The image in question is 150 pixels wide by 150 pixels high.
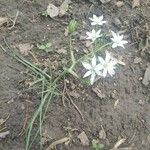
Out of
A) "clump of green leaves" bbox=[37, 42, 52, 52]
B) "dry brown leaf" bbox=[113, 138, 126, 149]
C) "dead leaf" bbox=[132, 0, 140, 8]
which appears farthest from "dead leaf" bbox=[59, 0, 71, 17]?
"dry brown leaf" bbox=[113, 138, 126, 149]

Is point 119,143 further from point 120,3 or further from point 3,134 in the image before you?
point 120,3

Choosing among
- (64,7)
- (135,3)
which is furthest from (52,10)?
(135,3)

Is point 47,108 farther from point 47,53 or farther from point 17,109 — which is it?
point 47,53

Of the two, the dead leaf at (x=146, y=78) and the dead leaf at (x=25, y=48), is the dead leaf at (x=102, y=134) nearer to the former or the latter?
the dead leaf at (x=146, y=78)

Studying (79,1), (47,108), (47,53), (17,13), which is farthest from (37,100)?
(79,1)

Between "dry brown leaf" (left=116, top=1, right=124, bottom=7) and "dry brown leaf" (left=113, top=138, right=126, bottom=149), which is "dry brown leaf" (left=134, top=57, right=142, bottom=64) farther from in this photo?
"dry brown leaf" (left=113, top=138, right=126, bottom=149)

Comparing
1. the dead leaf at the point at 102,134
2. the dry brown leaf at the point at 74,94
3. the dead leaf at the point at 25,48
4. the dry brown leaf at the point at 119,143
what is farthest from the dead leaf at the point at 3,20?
the dry brown leaf at the point at 119,143
